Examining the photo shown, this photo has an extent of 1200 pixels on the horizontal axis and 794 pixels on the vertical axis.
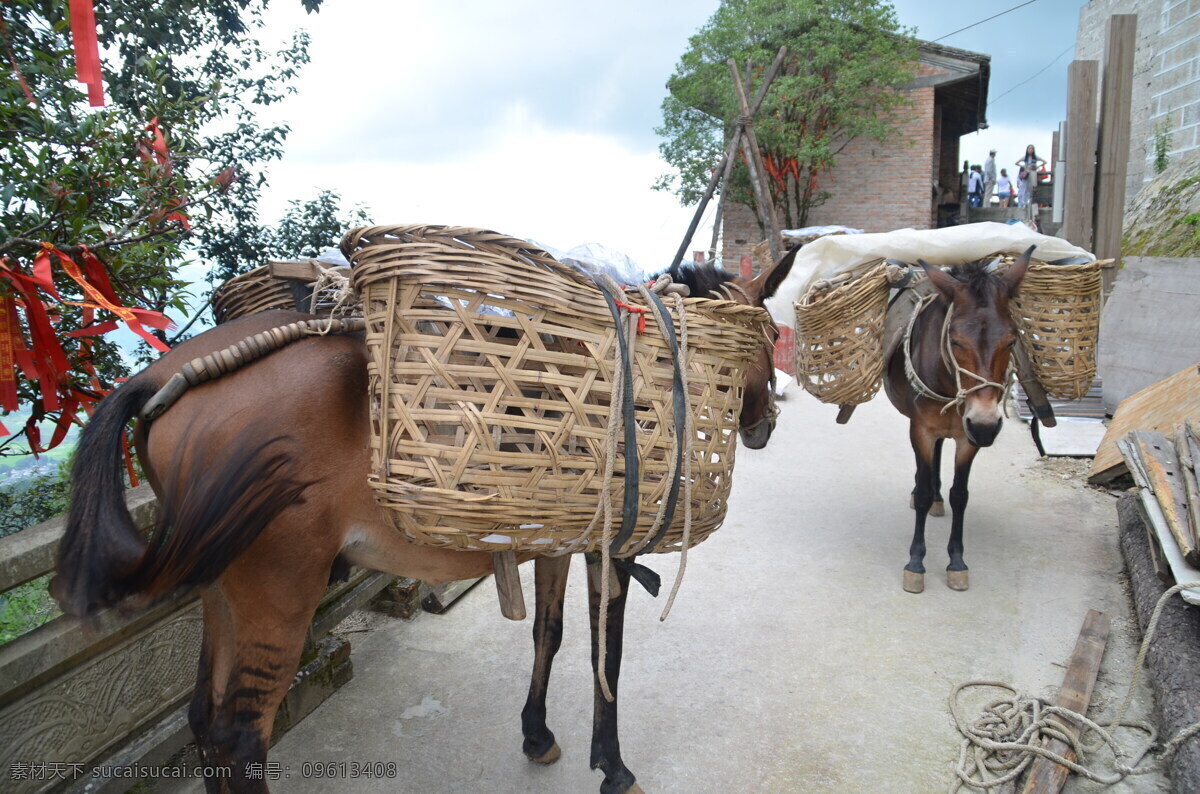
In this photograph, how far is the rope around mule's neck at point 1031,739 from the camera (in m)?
2.46

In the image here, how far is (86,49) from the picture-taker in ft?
6.17

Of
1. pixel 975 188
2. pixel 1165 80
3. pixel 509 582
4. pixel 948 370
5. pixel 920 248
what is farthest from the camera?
pixel 975 188

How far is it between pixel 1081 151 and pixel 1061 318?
10.5 ft

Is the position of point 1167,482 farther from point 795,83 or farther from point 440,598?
point 795,83

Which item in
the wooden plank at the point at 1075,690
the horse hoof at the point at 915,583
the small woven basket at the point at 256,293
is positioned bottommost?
the horse hoof at the point at 915,583

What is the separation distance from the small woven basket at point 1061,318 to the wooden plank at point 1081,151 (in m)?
2.73

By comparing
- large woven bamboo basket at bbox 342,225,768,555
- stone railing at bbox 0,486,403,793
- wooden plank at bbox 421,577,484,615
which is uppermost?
large woven bamboo basket at bbox 342,225,768,555

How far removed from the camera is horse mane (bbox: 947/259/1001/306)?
366cm

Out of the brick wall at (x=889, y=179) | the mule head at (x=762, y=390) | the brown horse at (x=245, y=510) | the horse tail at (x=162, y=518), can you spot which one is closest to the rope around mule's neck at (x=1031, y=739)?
the mule head at (x=762, y=390)

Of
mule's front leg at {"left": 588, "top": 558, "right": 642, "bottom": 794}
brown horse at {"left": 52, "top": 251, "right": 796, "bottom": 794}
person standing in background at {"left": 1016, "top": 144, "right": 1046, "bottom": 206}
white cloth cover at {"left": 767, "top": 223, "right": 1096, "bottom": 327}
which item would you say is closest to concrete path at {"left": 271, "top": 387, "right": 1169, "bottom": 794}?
mule's front leg at {"left": 588, "top": 558, "right": 642, "bottom": 794}

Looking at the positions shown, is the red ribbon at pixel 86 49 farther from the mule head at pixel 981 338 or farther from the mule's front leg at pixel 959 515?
the mule's front leg at pixel 959 515

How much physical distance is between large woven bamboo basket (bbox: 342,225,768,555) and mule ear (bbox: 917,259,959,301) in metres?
2.64

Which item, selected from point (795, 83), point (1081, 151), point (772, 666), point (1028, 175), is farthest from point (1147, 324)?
point (1028, 175)

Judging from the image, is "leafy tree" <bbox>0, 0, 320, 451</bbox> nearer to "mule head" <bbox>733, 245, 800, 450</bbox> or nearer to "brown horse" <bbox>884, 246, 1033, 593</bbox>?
"mule head" <bbox>733, 245, 800, 450</bbox>
